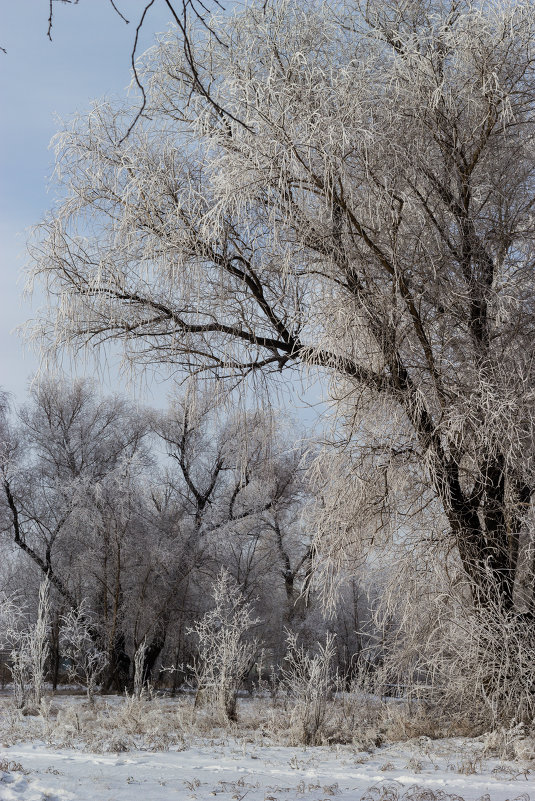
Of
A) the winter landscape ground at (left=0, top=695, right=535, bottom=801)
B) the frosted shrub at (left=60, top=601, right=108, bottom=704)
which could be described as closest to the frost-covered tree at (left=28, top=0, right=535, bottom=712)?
the winter landscape ground at (left=0, top=695, right=535, bottom=801)

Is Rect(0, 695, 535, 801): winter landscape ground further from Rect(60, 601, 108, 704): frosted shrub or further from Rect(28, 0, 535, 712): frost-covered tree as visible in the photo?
Rect(60, 601, 108, 704): frosted shrub

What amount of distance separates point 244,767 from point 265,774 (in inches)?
13.3

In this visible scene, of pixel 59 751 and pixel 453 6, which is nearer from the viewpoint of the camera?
pixel 59 751

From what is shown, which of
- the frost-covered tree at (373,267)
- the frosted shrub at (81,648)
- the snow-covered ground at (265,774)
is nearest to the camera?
the snow-covered ground at (265,774)

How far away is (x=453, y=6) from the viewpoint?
7.76m

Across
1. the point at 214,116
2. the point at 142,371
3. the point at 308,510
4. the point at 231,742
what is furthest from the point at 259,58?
the point at 231,742

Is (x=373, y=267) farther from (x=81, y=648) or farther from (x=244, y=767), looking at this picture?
(x=81, y=648)

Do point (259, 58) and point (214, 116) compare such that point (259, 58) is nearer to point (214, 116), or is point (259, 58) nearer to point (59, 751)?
point (214, 116)

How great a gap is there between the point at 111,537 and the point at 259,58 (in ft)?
44.9

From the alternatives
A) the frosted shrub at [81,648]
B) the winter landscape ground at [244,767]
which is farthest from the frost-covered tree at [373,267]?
the frosted shrub at [81,648]

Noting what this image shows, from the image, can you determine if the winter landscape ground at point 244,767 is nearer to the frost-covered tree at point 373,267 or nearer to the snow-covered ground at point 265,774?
the snow-covered ground at point 265,774

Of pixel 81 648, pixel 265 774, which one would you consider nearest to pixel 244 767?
pixel 265 774

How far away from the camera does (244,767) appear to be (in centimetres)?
510

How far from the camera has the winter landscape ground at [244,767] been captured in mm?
4105
